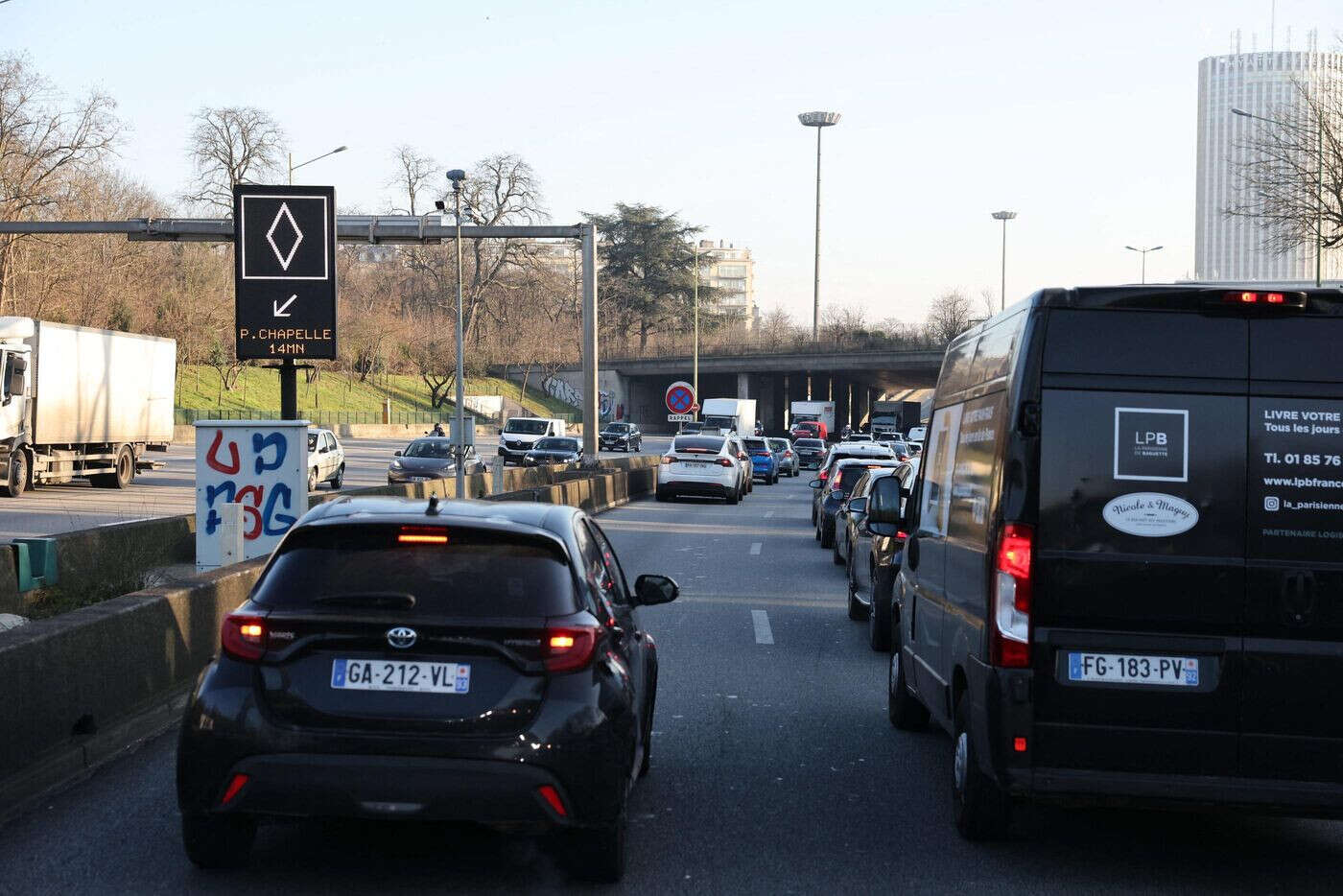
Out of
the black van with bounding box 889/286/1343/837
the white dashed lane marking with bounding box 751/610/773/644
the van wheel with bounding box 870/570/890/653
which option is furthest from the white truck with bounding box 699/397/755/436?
the black van with bounding box 889/286/1343/837

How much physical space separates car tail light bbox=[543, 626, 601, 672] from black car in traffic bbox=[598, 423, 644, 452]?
72.6 meters

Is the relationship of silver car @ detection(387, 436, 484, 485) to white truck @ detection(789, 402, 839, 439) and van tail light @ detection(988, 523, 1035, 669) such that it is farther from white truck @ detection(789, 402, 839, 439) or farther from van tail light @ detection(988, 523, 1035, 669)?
white truck @ detection(789, 402, 839, 439)

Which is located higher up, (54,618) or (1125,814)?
(54,618)

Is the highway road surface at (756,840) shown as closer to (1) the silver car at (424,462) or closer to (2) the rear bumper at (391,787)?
(2) the rear bumper at (391,787)

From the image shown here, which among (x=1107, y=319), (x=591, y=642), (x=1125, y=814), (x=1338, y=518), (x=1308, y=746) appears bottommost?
(x=1125, y=814)

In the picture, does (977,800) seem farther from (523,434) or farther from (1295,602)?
(523,434)

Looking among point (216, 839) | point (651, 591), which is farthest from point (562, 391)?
point (216, 839)

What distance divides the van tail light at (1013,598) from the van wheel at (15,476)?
29373mm

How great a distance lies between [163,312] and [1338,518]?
73203 mm

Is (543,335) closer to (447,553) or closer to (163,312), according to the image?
(163,312)

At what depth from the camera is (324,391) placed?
8662 cm

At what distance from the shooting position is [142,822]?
6.46 metres

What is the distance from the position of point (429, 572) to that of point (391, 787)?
78 cm

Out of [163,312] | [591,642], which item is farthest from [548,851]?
[163,312]
